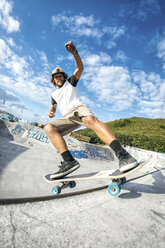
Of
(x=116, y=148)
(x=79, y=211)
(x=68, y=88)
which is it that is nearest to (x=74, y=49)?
(x=68, y=88)

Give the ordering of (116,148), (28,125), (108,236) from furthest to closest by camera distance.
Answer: (28,125) < (116,148) < (108,236)

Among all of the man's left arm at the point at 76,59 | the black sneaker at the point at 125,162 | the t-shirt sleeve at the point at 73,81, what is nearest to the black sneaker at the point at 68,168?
the black sneaker at the point at 125,162

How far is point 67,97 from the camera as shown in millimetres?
2564

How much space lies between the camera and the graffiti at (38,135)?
1284 centimetres

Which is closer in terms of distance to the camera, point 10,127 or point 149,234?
point 149,234

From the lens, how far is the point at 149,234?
47.1 inches

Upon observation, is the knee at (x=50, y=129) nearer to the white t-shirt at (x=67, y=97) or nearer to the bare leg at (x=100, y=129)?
the white t-shirt at (x=67, y=97)

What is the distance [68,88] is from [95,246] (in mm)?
2362

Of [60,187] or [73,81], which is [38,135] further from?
[73,81]

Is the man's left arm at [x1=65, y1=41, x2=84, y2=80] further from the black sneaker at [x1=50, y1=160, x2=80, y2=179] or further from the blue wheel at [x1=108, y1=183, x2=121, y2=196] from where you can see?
the blue wheel at [x1=108, y1=183, x2=121, y2=196]

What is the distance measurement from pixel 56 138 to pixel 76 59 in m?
1.58

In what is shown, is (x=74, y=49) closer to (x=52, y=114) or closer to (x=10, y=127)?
(x=52, y=114)

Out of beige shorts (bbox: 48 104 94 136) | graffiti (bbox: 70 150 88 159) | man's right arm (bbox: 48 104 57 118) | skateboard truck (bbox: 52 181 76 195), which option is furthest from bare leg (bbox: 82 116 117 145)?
graffiti (bbox: 70 150 88 159)

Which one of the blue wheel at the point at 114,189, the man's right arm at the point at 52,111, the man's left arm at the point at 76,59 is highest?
the man's left arm at the point at 76,59
